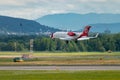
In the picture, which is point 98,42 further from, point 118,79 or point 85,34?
point 118,79

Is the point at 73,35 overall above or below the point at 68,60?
above

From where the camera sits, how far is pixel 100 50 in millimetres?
187875

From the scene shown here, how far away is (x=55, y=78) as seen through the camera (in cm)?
5988

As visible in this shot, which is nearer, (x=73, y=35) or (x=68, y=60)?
(x=68, y=60)

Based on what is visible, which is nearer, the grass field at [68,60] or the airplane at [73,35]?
the grass field at [68,60]

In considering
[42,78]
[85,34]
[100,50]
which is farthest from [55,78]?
[100,50]

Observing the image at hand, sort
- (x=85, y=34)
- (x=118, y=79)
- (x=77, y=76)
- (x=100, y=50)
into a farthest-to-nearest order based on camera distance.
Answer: (x=100, y=50)
(x=85, y=34)
(x=77, y=76)
(x=118, y=79)

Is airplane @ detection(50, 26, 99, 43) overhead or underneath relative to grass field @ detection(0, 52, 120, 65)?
overhead

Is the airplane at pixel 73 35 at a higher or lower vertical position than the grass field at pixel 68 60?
higher

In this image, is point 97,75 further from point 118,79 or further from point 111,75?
point 118,79

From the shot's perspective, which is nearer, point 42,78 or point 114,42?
point 42,78

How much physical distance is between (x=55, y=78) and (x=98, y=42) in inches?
5355

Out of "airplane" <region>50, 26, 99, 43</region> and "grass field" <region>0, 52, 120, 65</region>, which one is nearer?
"grass field" <region>0, 52, 120, 65</region>

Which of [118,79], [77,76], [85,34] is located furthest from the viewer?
[85,34]
